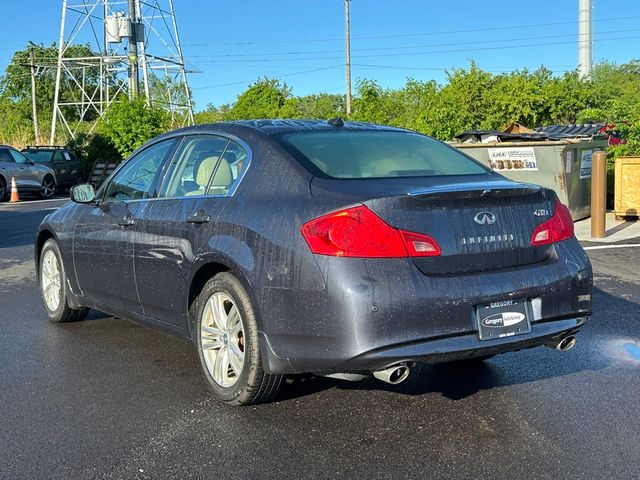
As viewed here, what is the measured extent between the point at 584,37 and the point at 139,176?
4586cm

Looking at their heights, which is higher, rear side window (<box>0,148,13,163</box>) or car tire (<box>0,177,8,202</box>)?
rear side window (<box>0,148,13,163</box>)

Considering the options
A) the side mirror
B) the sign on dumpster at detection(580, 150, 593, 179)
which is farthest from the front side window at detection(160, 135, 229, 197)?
the sign on dumpster at detection(580, 150, 593, 179)

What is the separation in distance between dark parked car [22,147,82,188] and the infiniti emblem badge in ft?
82.8

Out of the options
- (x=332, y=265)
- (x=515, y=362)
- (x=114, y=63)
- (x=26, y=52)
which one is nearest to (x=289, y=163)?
(x=332, y=265)

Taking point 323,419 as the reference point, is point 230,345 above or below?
above

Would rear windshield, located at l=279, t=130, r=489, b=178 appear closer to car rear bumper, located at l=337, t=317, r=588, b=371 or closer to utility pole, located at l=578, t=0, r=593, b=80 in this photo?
car rear bumper, located at l=337, t=317, r=588, b=371

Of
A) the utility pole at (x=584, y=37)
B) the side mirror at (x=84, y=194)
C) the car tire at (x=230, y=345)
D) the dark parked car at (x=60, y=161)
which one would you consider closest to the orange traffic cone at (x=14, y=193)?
the dark parked car at (x=60, y=161)

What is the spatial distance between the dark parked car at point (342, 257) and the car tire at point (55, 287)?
1.50 m

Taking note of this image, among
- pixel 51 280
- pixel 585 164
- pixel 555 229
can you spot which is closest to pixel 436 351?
pixel 555 229

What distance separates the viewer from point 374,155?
450cm

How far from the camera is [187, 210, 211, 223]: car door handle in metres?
4.38

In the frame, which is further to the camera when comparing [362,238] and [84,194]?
[84,194]

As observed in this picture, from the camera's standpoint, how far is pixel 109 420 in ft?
13.4

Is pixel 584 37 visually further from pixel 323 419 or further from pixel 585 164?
pixel 323 419
